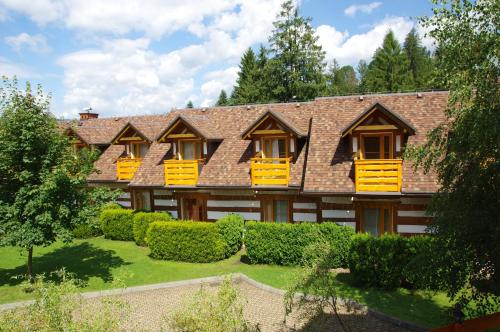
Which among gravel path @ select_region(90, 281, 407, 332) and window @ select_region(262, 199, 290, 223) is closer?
gravel path @ select_region(90, 281, 407, 332)

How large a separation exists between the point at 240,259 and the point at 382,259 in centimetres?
748

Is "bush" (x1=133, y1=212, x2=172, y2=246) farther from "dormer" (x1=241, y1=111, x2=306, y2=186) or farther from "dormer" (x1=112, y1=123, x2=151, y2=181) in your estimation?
"dormer" (x1=241, y1=111, x2=306, y2=186)

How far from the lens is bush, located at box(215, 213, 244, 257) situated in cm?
1991

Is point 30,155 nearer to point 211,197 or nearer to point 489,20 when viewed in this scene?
point 211,197

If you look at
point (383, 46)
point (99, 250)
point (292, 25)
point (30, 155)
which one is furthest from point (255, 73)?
point (30, 155)

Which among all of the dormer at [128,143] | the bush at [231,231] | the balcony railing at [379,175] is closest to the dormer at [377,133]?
the balcony railing at [379,175]

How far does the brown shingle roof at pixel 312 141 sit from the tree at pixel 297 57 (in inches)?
954

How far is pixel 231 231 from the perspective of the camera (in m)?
20.1

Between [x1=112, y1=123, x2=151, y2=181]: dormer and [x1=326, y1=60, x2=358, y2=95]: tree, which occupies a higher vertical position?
[x1=326, y1=60, x2=358, y2=95]: tree

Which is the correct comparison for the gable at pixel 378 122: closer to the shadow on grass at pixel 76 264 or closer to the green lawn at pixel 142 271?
the green lawn at pixel 142 271

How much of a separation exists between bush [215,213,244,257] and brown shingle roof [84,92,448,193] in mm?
1940

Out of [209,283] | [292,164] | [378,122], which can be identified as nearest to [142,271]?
[209,283]

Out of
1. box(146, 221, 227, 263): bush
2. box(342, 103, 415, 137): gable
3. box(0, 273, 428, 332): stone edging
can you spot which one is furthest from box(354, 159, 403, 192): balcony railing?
box(146, 221, 227, 263): bush

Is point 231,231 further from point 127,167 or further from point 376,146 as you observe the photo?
point 127,167
